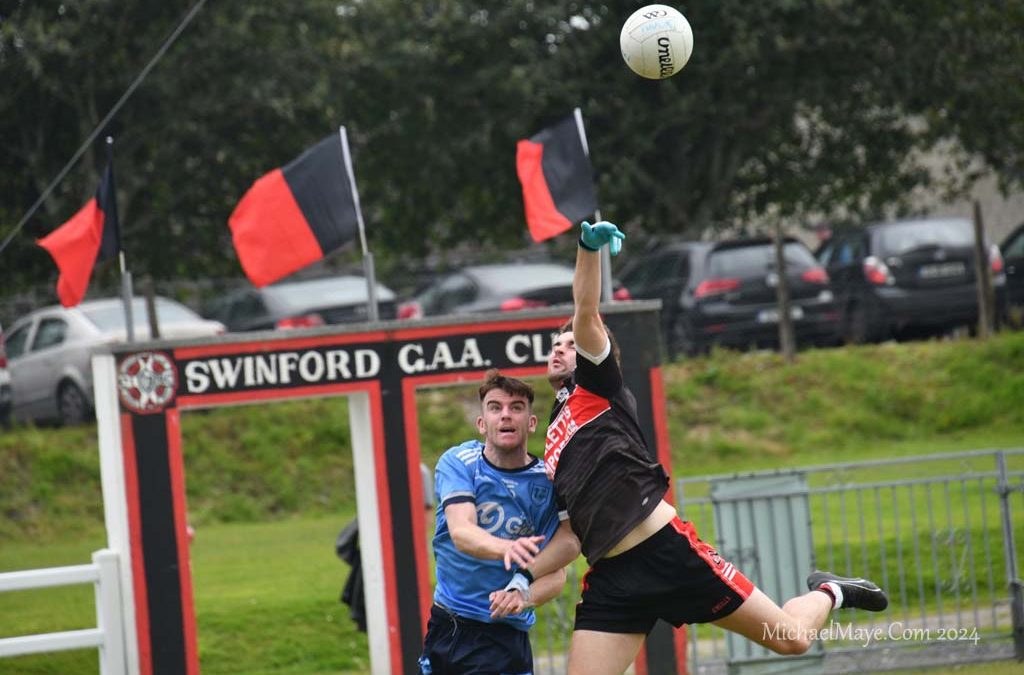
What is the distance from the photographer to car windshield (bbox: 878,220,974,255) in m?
19.5

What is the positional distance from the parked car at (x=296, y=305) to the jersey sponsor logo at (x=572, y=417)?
13.1 metres

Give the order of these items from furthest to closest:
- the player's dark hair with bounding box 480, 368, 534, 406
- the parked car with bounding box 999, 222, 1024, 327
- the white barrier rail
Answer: the parked car with bounding box 999, 222, 1024, 327 → the white barrier rail → the player's dark hair with bounding box 480, 368, 534, 406

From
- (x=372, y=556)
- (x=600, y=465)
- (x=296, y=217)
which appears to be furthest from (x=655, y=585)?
(x=296, y=217)

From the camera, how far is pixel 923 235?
19.7m

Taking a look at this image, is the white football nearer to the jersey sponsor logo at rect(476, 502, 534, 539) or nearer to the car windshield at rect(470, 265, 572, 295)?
the jersey sponsor logo at rect(476, 502, 534, 539)

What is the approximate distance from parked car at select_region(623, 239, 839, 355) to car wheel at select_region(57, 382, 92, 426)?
696 cm

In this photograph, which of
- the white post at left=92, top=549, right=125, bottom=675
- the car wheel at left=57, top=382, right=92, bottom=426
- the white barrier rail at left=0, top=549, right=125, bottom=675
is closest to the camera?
the white barrier rail at left=0, top=549, right=125, bottom=675

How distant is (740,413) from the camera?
59.6 ft

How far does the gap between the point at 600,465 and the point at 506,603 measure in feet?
2.21

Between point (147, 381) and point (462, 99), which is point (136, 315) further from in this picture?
point (147, 381)

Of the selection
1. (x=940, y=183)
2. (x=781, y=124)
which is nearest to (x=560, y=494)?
(x=781, y=124)

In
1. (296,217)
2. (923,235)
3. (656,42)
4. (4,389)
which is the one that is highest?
(656,42)

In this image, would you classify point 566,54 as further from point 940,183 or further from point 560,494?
point 560,494

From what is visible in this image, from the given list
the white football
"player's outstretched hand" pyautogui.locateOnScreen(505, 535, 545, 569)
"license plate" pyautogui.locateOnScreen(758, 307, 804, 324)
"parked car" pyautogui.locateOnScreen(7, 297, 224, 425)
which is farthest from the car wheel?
"player's outstretched hand" pyautogui.locateOnScreen(505, 535, 545, 569)
